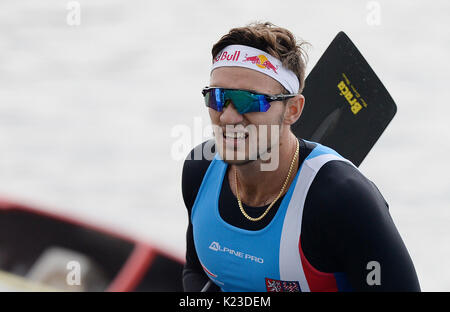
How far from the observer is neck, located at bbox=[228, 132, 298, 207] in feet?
7.97

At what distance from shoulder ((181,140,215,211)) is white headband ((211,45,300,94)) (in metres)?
0.41

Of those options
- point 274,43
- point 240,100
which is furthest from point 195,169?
point 274,43

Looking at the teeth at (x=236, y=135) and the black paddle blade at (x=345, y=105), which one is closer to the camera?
the teeth at (x=236, y=135)

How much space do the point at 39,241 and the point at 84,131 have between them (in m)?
2.14

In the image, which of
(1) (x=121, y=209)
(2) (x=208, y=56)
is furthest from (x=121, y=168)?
(2) (x=208, y=56)

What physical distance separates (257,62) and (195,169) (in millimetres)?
548

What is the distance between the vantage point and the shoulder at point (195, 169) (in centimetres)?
268

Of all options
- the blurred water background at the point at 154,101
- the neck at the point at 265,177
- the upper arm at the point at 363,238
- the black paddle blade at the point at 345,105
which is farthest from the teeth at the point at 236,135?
the blurred water background at the point at 154,101

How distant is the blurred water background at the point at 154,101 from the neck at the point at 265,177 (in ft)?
6.75

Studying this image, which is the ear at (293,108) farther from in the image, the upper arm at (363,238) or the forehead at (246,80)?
the upper arm at (363,238)

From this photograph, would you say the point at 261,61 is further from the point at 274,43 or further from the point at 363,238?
the point at 363,238

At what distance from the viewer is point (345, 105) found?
319 centimetres

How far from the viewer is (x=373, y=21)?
8.09 meters
